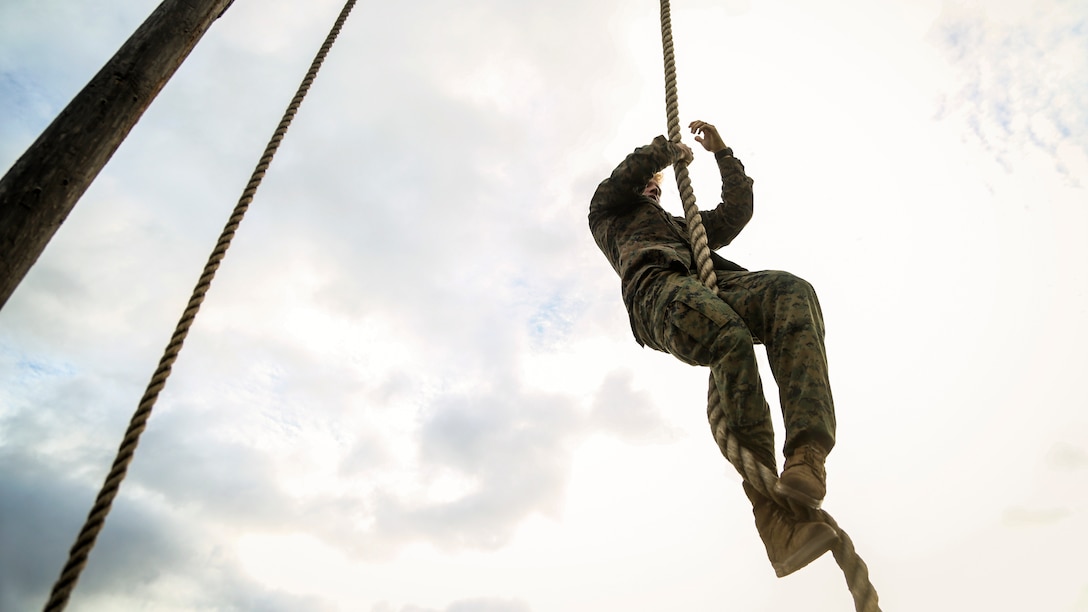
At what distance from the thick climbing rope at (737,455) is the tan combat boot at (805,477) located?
47mm

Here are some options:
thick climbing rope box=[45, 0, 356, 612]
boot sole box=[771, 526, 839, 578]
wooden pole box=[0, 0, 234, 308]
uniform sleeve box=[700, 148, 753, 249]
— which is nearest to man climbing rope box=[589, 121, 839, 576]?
boot sole box=[771, 526, 839, 578]

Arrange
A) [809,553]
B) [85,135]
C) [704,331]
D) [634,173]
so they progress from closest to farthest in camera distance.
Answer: [809,553]
[85,135]
[704,331]
[634,173]

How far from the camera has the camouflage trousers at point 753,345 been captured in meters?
2.04

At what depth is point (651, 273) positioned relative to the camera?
2.72 meters

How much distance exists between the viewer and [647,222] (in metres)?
3.23

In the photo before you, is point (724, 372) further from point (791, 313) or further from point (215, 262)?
point (215, 262)

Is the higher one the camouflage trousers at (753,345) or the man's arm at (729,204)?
the man's arm at (729,204)

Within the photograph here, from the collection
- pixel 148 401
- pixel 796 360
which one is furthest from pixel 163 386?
pixel 796 360

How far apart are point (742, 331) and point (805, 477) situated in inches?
23.1

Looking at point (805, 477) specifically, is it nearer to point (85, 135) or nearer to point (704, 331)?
point (704, 331)

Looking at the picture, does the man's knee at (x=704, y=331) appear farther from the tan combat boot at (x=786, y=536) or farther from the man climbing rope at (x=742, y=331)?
the tan combat boot at (x=786, y=536)

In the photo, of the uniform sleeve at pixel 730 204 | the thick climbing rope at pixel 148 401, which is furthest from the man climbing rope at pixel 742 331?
the thick climbing rope at pixel 148 401

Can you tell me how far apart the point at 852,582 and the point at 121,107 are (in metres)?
2.92

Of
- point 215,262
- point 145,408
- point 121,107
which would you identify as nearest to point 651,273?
point 215,262
